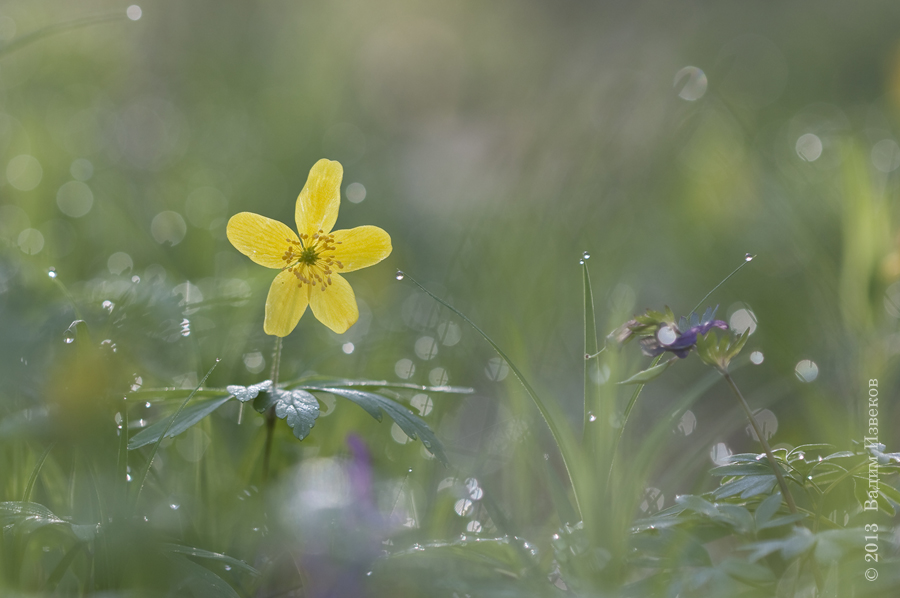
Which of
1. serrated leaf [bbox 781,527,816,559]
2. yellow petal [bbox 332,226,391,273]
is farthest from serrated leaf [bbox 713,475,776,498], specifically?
yellow petal [bbox 332,226,391,273]

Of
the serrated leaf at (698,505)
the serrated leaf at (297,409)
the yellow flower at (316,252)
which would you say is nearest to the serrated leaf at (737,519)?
the serrated leaf at (698,505)

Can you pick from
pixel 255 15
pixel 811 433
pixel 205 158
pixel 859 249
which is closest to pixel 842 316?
pixel 859 249

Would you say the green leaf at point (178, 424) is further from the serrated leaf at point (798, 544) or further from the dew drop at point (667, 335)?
the serrated leaf at point (798, 544)

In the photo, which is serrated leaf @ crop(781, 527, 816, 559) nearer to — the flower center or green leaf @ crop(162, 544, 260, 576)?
green leaf @ crop(162, 544, 260, 576)

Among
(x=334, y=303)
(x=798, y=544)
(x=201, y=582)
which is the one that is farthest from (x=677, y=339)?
(x=201, y=582)

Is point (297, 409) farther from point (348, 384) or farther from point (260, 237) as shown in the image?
point (260, 237)

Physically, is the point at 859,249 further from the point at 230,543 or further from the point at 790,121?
the point at 790,121
